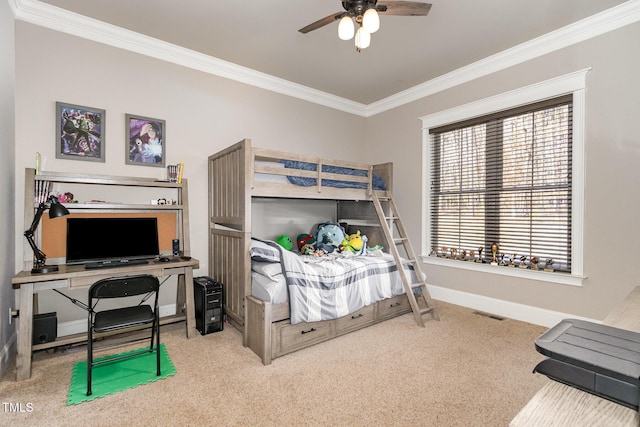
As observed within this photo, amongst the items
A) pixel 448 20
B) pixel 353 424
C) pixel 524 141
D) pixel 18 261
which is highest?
pixel 448 20

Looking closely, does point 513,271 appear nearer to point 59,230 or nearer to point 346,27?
point 346,27

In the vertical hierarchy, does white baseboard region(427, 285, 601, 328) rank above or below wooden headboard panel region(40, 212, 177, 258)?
below

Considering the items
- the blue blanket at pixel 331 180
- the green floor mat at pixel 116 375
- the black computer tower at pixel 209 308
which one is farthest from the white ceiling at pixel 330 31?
the green floor mat at pixel 116 375

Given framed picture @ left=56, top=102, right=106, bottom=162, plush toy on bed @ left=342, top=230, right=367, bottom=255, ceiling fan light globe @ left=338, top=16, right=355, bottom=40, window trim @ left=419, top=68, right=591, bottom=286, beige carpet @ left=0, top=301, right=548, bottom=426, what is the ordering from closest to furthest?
beige carpet @ left=0, top=301, right=548, bottom=426 < ceiling fan light globe @ left=338, top=16, right=355, bottom=40 < framed picture @ left=56, top=102, right=106, bottom=162 < window trim @ left=419, top=68, right=591, bottom=286 < plush toy on bed @ left=342, top=230, right=367, bottom=255

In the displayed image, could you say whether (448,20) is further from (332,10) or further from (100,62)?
(100,62)

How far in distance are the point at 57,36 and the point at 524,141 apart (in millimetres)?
4761

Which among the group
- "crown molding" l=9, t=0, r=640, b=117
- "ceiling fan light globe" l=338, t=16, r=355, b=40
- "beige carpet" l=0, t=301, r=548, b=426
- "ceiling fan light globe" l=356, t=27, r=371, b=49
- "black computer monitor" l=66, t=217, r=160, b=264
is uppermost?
"crown molding" l=9, t=0, r=640, b=117

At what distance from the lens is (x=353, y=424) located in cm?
181

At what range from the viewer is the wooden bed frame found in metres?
2.63

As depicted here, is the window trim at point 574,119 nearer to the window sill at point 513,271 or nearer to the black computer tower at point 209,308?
the window sill at point 513,271

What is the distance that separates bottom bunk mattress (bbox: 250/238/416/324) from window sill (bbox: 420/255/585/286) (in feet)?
4.00

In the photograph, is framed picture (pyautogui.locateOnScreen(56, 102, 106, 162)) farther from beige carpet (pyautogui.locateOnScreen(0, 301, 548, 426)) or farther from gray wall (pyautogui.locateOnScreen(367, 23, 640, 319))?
gray wall (pyautogui.locateOnScreen(367, 23, 640, 319))

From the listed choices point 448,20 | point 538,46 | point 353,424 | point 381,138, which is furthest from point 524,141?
point 353,424

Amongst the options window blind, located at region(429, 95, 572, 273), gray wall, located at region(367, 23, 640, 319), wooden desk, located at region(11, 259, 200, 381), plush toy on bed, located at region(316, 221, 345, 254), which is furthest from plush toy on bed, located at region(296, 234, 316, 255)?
gray wall, located at region(367, 23, 640, 319)
